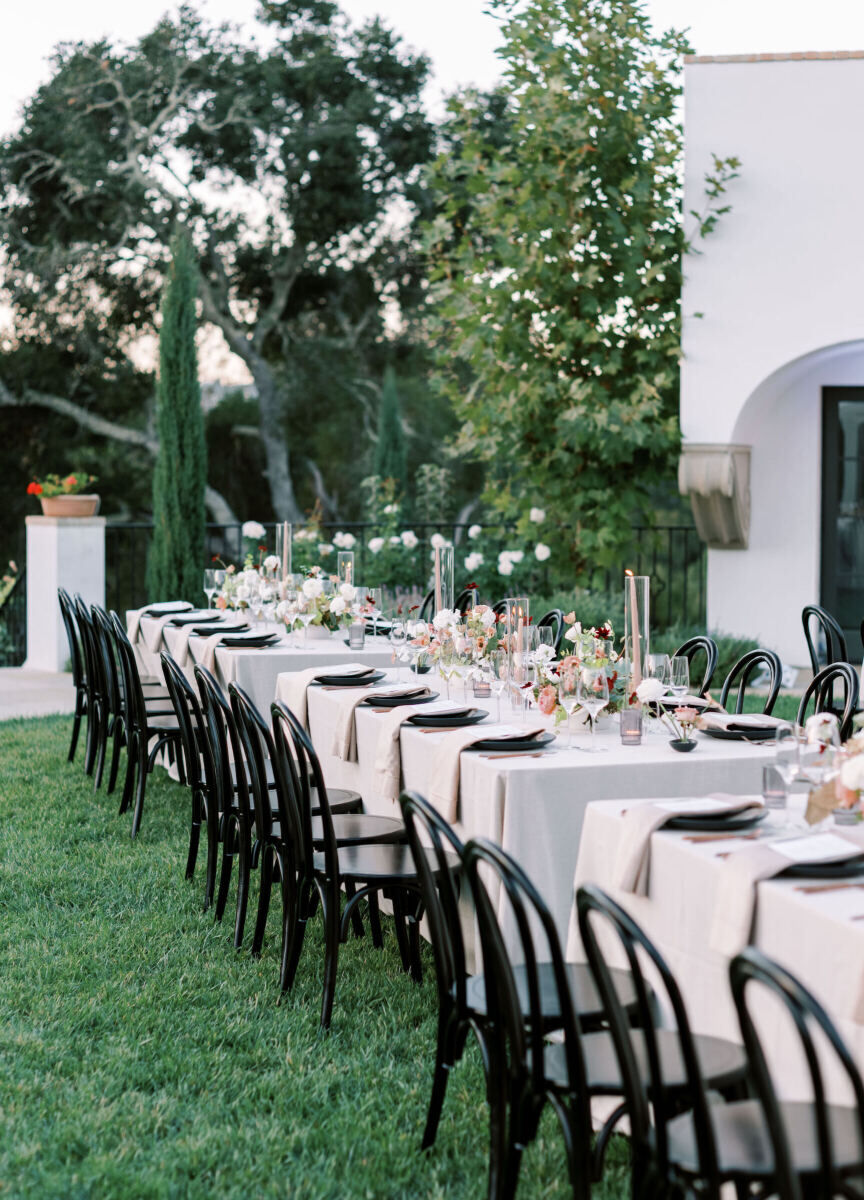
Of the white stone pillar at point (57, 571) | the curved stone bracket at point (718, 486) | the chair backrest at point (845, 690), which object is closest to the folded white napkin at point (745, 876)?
the chair backrest at point (845, 690)

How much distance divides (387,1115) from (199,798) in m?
2.25

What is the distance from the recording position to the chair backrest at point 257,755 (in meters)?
4.08

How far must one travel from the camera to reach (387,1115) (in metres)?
3.25

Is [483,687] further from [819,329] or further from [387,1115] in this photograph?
[819,329]

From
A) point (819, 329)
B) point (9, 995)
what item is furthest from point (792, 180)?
point (9, 995)

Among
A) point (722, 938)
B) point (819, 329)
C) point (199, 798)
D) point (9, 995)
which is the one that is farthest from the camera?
point (819, 329)

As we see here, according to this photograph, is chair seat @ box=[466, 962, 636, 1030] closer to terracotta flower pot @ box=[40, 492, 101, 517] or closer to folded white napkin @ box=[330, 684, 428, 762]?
folded white napkin @ box=[330, 684, 428, 762]

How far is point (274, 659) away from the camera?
6316 mm

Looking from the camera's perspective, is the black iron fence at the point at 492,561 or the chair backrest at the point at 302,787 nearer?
the chair backrest at the point at 302,787

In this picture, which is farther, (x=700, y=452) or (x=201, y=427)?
(x=201, y=427)

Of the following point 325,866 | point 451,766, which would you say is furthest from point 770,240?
point 325,866

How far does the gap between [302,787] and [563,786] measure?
0.75 meters

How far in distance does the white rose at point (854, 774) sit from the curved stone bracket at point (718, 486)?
722 centimetres

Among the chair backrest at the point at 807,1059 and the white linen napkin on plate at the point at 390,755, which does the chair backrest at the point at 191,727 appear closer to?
the white linen napkin on plate at the point at 390,755
